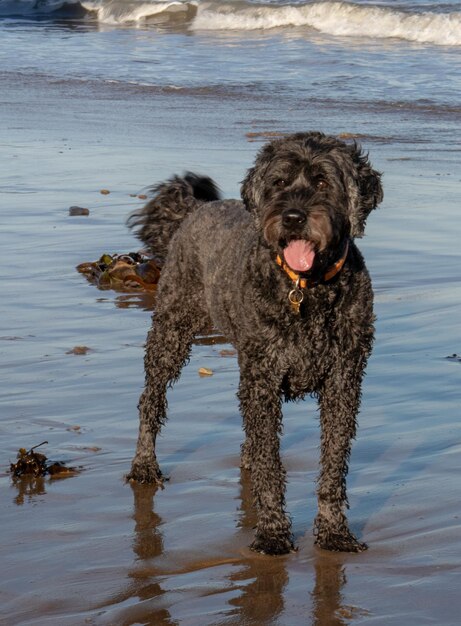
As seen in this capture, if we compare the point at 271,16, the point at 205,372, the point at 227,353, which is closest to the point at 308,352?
the point at 205,372

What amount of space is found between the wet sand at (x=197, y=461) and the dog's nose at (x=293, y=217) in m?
1.39

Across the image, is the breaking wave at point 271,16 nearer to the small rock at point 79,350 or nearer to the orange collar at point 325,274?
the small rock at point 79,350

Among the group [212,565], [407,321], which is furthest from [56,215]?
[212,565]

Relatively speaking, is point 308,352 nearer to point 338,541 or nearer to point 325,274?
point 325,274

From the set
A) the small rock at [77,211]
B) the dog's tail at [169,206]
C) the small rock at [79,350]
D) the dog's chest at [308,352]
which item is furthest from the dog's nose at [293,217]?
the small rock at [77,211]

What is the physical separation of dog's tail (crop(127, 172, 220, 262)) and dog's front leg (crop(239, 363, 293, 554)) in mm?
1780

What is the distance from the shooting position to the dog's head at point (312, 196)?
473 cm

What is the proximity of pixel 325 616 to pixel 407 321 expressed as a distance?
153 inches

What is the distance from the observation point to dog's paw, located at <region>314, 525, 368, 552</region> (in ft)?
15.7

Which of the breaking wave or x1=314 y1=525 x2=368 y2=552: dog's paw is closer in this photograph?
x1=314 y1=525 x2=368 y2=552: dog's paw

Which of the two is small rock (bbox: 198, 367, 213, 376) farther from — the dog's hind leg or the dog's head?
the dog's head

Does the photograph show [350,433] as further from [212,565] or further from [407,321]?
[407,321]

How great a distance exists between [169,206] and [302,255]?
78.0 inches

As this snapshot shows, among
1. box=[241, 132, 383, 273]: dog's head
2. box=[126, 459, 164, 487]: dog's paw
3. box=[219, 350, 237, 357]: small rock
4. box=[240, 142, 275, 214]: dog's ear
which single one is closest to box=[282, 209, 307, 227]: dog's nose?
box=[241, 132, 383, 273]: dog's head
